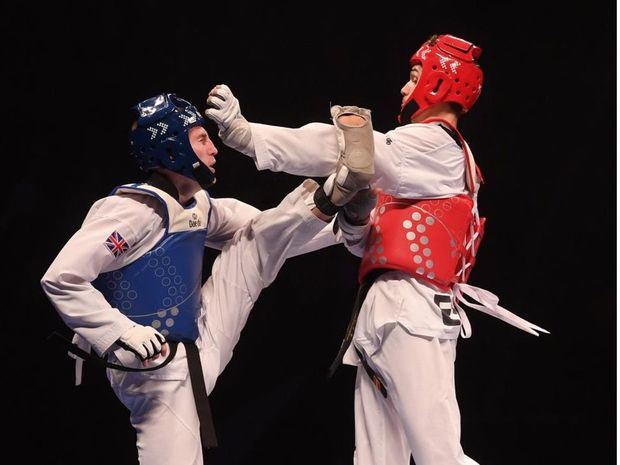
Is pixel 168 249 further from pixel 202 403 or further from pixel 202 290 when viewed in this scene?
pixel 202 403

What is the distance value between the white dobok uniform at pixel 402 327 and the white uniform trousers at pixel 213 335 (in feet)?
0.59

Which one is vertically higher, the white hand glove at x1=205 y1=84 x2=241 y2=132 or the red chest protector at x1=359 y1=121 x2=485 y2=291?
the white hand glove at x1=205 y1=84 x2=241 y2=132

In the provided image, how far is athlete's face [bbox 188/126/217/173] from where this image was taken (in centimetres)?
298

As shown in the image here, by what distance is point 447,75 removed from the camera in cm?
306

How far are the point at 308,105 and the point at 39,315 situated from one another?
4.39ft

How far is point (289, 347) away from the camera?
413 centimetres

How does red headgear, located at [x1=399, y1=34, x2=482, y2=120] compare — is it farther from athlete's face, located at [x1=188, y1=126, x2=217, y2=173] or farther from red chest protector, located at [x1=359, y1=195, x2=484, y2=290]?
athlete's face, located at [x1=188, y1=126, x2=217, y2=173]

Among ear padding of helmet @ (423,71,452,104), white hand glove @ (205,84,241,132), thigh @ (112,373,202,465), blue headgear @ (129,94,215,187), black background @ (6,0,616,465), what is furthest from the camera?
black background @ (6,0,616,465)

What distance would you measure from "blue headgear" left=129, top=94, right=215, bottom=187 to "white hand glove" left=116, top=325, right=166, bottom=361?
51cm

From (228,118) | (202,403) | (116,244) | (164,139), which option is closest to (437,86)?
(228,118)

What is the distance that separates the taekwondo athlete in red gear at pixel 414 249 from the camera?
2859 millimetres

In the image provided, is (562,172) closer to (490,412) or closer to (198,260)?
(490,412)

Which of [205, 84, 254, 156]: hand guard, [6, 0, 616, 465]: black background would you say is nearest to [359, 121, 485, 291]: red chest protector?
[205, 84, 254, 156]: hand guard

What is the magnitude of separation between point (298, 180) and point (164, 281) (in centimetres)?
137
